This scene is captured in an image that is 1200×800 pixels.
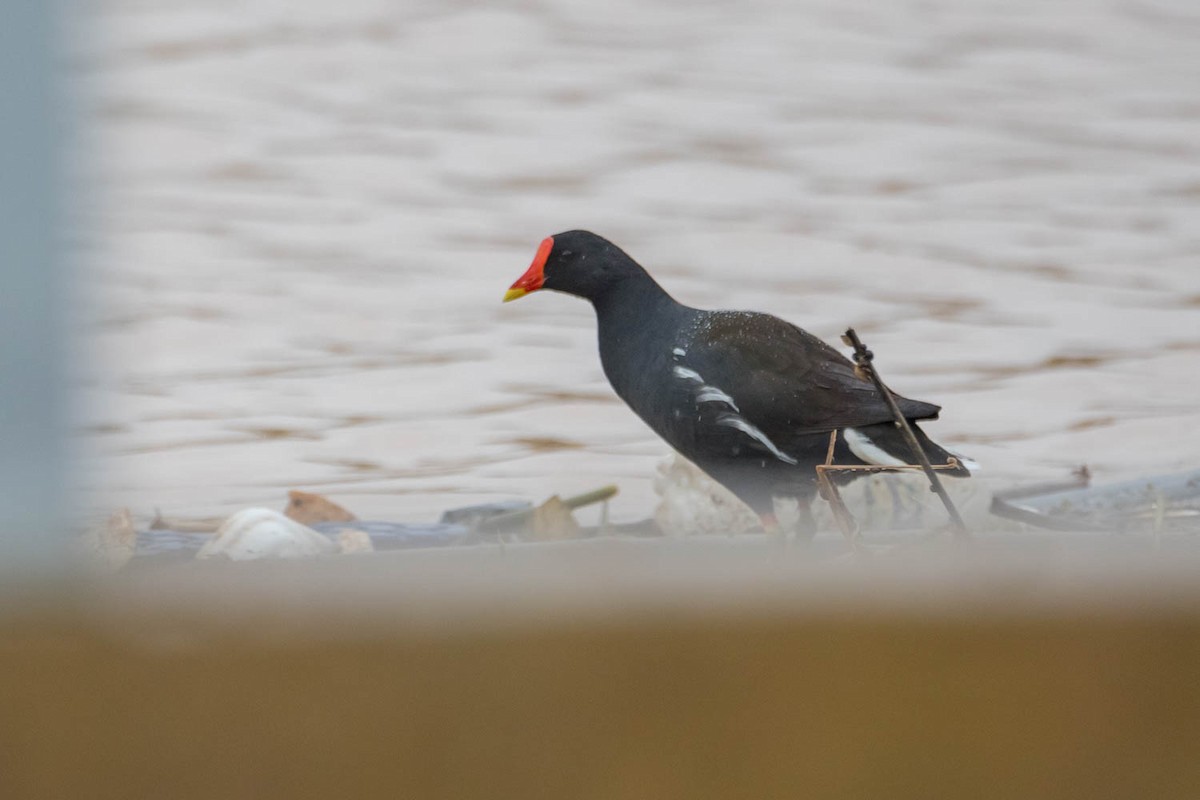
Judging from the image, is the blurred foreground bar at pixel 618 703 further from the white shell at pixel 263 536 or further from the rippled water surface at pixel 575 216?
the rippled water surface at pixel 575 216

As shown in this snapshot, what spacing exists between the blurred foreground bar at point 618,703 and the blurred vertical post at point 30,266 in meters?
0.41

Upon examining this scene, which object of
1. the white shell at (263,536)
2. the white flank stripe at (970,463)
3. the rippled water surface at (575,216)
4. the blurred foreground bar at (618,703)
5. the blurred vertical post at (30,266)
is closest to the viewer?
the blurred foreground bar at (618,703)

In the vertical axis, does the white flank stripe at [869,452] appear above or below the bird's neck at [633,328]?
below

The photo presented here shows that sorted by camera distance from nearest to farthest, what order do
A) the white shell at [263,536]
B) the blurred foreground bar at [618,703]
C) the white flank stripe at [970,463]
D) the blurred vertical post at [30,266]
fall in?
1. the blurred foreground bar at [618,703]
2. the white shell at [263,536]
3. the blurred vertical post at [30,266]
4. the white flank stripe at [970,463]

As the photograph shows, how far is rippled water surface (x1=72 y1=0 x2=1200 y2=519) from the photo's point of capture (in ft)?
2.70

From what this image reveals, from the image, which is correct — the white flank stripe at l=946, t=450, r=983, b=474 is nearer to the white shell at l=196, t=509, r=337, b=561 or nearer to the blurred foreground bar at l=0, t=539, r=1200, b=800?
the white shell at l=196, t=509, r=337, b=561

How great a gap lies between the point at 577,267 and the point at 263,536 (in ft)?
0.81

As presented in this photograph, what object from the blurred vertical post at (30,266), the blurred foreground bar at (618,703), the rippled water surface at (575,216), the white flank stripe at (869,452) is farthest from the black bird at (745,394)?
the blurred foreground bar at (618,703)

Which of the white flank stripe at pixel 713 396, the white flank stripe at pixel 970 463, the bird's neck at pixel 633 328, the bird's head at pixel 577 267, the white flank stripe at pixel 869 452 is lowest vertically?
the white flank stripe at pixel 970 463

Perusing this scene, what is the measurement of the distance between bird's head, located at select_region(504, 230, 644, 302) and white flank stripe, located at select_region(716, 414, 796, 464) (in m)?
0.12

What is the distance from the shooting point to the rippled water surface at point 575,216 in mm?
823

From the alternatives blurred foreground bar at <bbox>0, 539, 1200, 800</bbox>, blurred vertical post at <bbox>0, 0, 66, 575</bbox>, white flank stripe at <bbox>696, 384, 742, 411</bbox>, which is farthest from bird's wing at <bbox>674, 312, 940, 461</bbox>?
blurred foreground bar at <bbox>0, 539, 1200, 800</bbox>

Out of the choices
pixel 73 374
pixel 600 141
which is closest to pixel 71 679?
pixel 73 374

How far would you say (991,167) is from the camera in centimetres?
85
